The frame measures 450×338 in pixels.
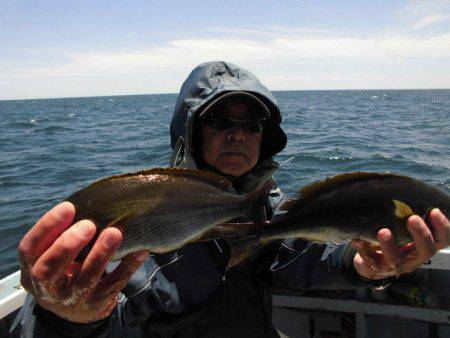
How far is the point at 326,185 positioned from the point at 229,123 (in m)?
1.15

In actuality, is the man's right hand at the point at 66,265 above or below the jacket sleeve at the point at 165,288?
above

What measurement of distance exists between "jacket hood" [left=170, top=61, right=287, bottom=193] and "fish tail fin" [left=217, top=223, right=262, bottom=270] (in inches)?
41.2

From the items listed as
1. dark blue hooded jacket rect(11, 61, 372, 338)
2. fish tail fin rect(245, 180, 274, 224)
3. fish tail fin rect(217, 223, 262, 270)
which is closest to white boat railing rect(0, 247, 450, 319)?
dark blue hooded jacket rect(11, 61, 372, 338)

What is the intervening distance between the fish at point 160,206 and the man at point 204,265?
0.14 metres

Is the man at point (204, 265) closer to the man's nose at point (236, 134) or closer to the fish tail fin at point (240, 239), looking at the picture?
the man's nose at point (236, 134)

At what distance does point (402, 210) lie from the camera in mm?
2535

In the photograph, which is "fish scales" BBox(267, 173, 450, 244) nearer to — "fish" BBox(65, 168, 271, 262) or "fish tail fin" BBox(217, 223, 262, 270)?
"fish tail fin" BBox(217, 223, 262, 270)

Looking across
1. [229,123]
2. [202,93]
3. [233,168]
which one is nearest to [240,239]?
[233,168]

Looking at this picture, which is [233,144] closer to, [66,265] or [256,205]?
[256,205]

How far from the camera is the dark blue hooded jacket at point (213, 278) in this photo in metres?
2.98

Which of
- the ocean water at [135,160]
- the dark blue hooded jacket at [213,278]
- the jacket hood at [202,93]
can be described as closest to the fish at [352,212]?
the dark blue hooded jacket at [213,278]

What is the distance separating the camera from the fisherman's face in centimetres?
345

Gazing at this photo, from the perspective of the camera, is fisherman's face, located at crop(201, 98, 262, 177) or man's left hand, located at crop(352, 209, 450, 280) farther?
fisherman's face, located at crop(201, 98, 262, 177)

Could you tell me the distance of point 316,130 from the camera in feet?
92.3
